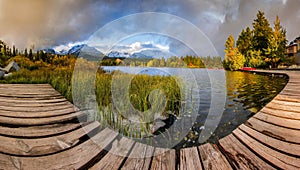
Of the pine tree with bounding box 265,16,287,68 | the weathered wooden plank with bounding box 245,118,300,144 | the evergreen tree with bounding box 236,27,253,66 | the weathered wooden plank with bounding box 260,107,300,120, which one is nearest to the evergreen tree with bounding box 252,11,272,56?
the pine tree with bounding box 265,16,287,68

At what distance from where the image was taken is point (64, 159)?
124 cm

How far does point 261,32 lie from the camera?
1088 inches

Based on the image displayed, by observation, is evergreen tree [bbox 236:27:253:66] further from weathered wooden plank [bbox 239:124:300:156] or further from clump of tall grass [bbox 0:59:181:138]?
weathered wooden plank [bbox 239:124:300:156]

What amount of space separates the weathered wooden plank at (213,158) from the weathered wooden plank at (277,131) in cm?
95

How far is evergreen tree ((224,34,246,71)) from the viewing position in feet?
98.6

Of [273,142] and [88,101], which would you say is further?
[88,101]

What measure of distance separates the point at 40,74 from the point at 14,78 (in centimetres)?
94

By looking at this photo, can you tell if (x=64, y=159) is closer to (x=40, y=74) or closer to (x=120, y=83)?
(x=120, y=83)

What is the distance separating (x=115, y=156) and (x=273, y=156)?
4.83ft

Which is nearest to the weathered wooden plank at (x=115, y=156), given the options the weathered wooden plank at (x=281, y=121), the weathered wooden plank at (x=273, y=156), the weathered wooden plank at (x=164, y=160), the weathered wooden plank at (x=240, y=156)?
the weathered wooden plank at (x=164, y=160)

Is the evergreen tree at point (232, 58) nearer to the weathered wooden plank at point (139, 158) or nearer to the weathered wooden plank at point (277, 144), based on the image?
the weathered wooden plank at point (277, 144)

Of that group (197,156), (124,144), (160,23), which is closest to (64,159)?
(124,144)

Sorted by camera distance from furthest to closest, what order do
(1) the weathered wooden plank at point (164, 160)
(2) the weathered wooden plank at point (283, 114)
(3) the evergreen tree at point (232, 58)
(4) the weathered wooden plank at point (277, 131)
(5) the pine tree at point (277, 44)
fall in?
1. (3) the evergreen tree at point (232, 58)
2. (5) the pine tree at point (277, 44)
3. (2) the weathered wooden plank at point (283, 114)
4. (4) the weathered wooden plank at point (277, 131)
5. (1) the weathered wooden plank at point (164, 160)

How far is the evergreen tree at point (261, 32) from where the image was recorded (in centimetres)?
2733
